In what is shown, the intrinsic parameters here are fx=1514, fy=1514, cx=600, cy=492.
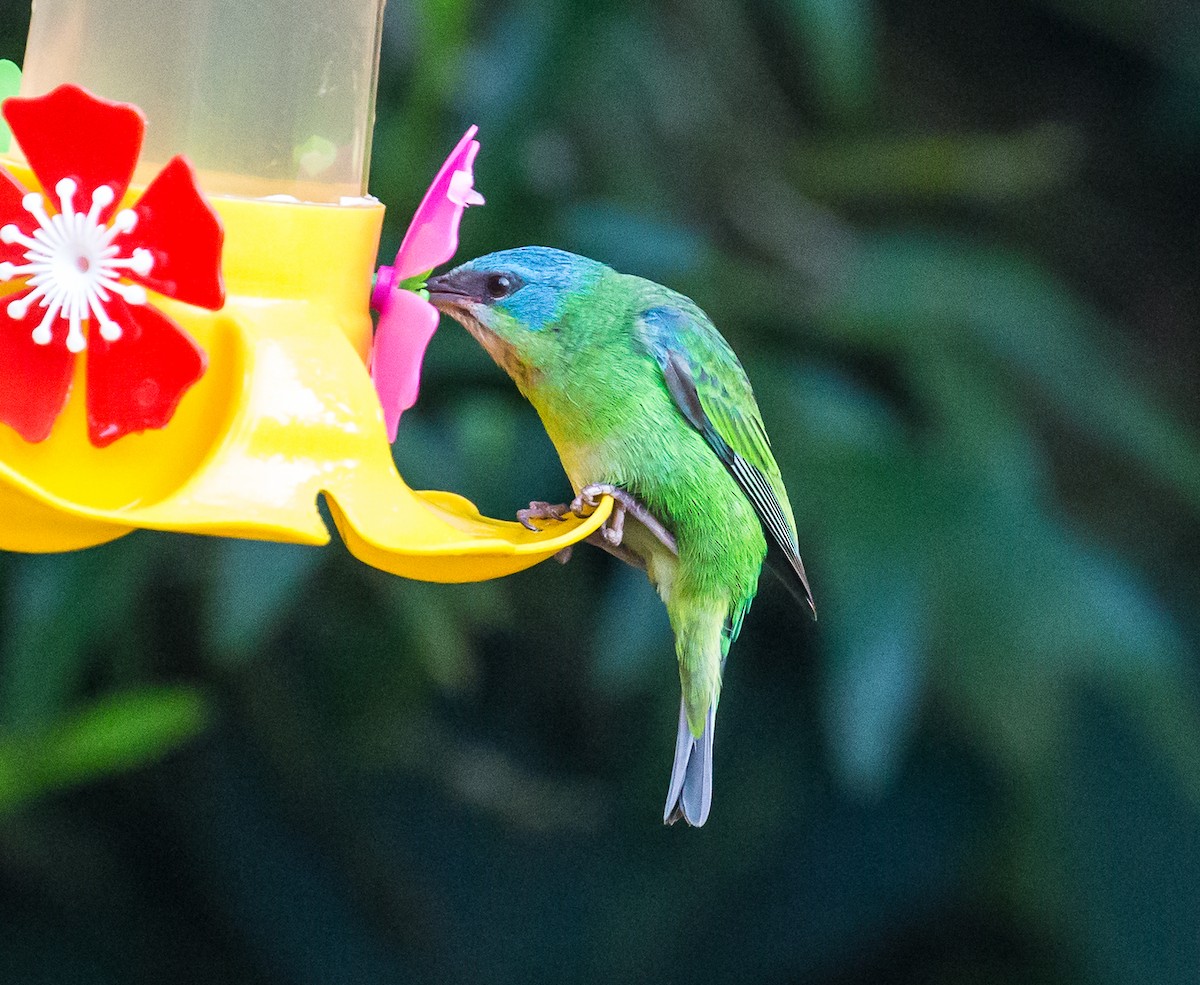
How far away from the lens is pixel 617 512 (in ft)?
5.56

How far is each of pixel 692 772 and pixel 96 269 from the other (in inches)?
41.3

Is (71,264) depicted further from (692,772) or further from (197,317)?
(692,772)

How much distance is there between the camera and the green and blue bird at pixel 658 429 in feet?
5.88

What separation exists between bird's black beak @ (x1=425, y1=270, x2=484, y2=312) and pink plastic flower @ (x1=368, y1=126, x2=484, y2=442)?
0.20 metres

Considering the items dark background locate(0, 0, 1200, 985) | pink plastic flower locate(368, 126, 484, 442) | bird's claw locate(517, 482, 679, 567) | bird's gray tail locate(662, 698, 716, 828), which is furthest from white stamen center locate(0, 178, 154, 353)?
dark background locate(0, 0, 1200, 985)

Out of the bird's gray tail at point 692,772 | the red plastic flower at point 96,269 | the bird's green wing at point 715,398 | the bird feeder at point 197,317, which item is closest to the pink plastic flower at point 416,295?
the bird feeder at point 197,317

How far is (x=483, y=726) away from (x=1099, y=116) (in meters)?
2.22

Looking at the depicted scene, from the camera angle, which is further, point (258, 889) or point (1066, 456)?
point (1066, 456)

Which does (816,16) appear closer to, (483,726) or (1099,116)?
(1099,116)

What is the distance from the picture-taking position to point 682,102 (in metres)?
3.46

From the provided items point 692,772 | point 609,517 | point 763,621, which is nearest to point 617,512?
point 609,517

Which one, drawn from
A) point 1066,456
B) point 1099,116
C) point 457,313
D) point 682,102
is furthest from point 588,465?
point 1099,116

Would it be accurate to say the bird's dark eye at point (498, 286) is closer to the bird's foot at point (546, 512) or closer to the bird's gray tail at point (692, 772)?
the bird's foot at point (546, 512)

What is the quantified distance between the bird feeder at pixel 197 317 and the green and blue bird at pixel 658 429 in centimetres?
27
